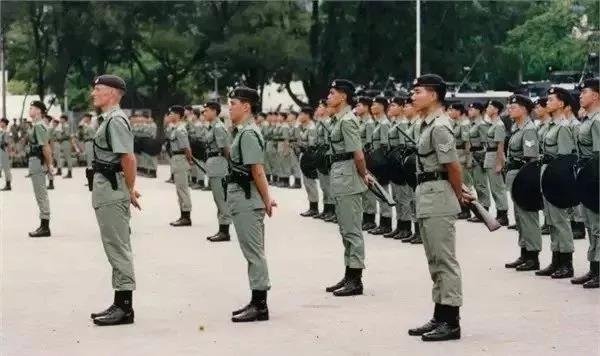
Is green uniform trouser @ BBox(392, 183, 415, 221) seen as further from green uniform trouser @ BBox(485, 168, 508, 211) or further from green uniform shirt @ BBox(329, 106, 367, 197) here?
green uniform shirt @ BBox(329, 106, 367, 197)

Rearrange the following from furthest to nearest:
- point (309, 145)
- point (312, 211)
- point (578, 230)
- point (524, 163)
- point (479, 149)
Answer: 1. point (309, 145)
2. point (312, 211)
3. point (479, 149)
4. point (578, 230)
5. point (524, 163)

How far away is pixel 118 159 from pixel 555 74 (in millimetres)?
26566

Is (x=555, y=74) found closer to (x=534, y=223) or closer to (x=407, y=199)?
(x=407, y=199)

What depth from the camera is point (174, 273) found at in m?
12.7

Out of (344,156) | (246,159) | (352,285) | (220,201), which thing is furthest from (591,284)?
(220,201)

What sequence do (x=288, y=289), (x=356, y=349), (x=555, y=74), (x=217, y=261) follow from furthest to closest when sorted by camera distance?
(x=555, y=74), (x=217, y=261), (x=288, y=289), (x=356, y=349)

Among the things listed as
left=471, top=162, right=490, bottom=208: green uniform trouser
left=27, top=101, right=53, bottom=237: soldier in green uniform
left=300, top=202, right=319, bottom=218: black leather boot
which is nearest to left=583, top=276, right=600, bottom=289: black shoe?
left=471, top=162, right=490, bottom=208: green uniform trouser

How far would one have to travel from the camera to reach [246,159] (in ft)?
31.9

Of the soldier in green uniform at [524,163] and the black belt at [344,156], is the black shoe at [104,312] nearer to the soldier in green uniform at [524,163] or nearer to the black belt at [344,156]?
the black belt at [344,156]

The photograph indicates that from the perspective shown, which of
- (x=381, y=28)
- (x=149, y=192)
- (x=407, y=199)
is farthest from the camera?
(x=381, y=28)

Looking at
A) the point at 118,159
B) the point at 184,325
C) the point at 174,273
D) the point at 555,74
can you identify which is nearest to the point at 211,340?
the point at 184,325

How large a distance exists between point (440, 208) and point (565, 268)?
3.55 meters

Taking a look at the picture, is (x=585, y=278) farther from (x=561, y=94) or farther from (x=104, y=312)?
(x=104, y=312)

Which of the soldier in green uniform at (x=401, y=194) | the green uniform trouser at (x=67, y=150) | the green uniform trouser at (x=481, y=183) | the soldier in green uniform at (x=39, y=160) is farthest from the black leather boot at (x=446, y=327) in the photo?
the green uniform trouser at (x=67, y=150)
